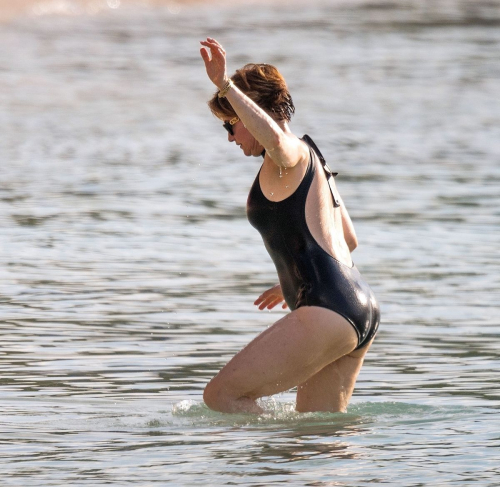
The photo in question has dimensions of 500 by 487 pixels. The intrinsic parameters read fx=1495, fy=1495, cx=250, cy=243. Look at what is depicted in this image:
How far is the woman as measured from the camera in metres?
6.40

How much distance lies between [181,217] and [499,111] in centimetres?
1149

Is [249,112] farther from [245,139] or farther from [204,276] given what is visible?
[204,276]

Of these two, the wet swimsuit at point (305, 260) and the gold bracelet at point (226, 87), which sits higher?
the gold bracelet at point (226, 87)

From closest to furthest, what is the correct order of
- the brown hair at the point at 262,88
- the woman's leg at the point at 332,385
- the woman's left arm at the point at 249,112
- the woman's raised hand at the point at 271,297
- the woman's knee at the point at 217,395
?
1. the woman's left arm at the point at 249,112
2. the brown hair at the point at 262,88
3. the woman's knee at the point at 217,395
4. the woman's leg at the point at 332,385
5. the woman's raised hand at the point at 271,297

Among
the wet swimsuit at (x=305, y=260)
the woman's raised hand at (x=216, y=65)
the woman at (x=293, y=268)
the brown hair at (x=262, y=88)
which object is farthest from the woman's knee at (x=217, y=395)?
the woman's raised hand at (x=216, y=65)

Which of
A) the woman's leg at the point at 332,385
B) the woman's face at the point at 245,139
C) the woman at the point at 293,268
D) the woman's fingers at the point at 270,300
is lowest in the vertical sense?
the woman's leg at the point at 332,385

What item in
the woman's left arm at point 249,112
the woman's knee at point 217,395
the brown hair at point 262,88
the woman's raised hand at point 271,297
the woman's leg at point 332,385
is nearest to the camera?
the woman's left arm at point 249,112

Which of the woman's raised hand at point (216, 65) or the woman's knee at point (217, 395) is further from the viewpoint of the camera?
the woman's knee at point (217, 395)

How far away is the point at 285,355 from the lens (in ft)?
21.0

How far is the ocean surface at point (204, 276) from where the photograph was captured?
6.57 metres

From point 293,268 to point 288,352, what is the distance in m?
0.39

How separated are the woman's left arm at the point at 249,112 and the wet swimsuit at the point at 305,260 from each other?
294mm

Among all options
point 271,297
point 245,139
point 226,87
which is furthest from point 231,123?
point 271,297

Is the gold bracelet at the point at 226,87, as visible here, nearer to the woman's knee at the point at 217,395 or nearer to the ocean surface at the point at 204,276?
the woman's knee at the point at 217,395
